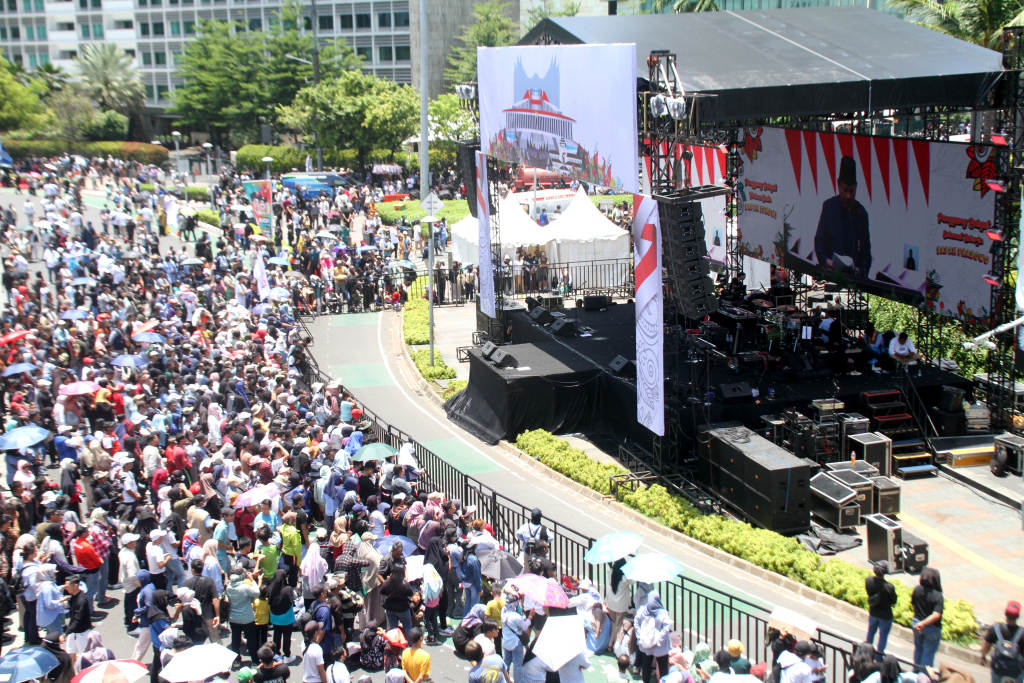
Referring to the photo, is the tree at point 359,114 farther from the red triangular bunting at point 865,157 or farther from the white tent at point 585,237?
the red triangular bunting at point 865,157

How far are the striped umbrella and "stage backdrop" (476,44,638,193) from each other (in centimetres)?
1173

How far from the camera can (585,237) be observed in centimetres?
3447

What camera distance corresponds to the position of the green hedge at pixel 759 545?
511 inches

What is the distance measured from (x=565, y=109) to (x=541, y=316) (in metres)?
7.28

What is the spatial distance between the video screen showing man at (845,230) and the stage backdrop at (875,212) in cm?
3

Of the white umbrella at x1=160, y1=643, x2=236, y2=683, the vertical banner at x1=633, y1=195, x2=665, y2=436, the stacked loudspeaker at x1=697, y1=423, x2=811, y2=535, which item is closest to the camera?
the white umbrella at x1=160, y1=643, x2=236, y2=683

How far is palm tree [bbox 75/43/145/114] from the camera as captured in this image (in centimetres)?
8425

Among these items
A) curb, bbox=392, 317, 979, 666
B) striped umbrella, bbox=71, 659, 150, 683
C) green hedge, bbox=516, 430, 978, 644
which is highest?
striped umbrella, bbox=71, 659, 150, 683

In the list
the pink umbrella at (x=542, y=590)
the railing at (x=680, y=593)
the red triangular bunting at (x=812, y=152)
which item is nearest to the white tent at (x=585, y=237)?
the red triangular bunting at (x=812, y=152)

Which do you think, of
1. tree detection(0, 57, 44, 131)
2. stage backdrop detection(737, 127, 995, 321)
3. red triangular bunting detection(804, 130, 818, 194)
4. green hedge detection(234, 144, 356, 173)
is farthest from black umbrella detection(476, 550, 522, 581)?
tree detection(0, 57, 44, 131)

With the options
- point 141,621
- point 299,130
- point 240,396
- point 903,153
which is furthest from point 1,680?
point 299,130

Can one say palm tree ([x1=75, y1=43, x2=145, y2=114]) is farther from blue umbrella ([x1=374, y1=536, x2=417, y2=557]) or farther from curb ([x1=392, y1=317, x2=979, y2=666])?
blue umbrella ([x1=374, y1=536, x2=417, y2=557])

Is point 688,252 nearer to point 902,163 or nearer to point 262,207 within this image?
point 902,163

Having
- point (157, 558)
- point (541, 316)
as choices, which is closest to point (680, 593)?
point (157, 558)
